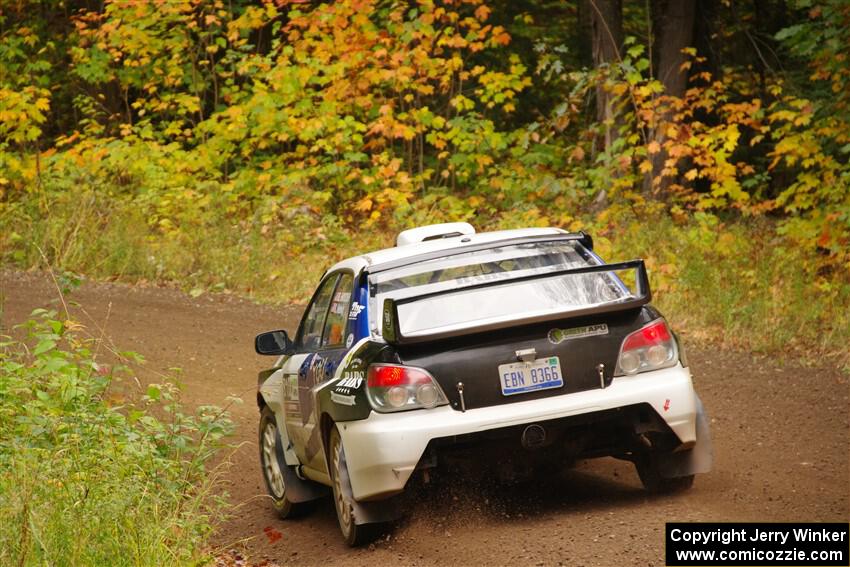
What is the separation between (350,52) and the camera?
2198 centimetres

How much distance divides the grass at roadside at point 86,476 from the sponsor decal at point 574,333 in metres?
2.06

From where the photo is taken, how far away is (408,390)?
246 inches

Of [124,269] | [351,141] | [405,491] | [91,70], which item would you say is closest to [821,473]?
[405,491]

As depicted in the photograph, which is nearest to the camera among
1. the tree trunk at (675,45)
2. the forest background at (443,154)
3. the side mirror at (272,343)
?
the side mirror at (272,343)

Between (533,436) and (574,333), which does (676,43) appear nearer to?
(574,333)

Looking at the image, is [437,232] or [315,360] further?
[437,232]

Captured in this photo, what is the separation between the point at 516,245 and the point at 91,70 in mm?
19471

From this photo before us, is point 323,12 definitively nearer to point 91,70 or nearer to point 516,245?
point 91,70

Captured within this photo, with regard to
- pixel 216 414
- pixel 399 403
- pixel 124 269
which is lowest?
pixel 124 269

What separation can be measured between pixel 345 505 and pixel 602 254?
35.4 ft

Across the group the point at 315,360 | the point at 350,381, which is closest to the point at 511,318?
the point at 350,381

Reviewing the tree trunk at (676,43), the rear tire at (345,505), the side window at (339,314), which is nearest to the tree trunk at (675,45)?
the tree trunk at (676,43)

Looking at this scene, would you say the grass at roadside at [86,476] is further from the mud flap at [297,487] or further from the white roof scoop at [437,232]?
the white roof scoop at [437,232]

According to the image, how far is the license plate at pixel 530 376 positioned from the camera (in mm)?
6293
